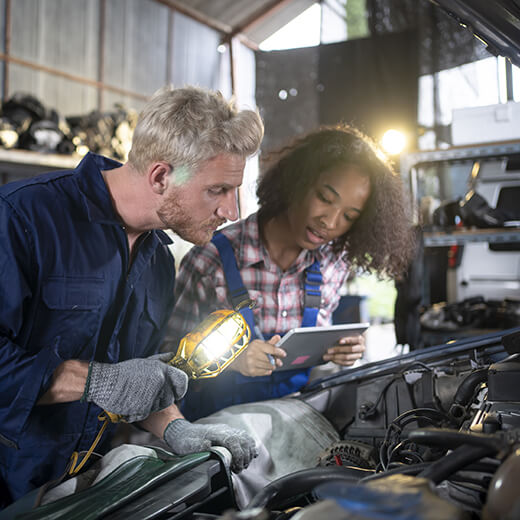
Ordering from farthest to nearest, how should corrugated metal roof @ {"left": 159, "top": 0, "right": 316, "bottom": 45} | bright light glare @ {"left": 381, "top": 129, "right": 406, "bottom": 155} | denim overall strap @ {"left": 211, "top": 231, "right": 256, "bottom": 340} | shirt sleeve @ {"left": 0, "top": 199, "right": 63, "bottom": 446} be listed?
corrugated metal roof @ {"left": 159, "top": 0, "right": 316, "bottom": 45}
bright light glare @ {"left": 381, "top": 129, "right": 406, "bottom": 155}
denim overall strap @ {"left": 211, "top": 231, "right": 256, "bottom": 340}
shirt sleeve @ {"left": 0, "top": 199, "right": 63, "bottom": 446}

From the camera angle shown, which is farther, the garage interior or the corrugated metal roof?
the corrugated metal roof

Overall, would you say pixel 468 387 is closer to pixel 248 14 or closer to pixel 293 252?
pixel 293 252

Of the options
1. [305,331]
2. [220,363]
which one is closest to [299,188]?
[305,331]

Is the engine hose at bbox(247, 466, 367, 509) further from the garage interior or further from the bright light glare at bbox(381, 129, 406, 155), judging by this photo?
the bright light glare at bbox(381, 129, 406, 155)

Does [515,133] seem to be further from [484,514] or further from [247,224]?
[484,514]

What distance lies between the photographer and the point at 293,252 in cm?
208

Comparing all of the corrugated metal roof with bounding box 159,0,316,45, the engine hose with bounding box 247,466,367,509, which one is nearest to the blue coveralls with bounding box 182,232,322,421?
the engine hose with bounding box 247,466,367,509

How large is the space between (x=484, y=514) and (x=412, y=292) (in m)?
2.24

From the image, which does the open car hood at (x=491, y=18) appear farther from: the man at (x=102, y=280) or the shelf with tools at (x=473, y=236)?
the shelf with tools at (x=473, y=236)

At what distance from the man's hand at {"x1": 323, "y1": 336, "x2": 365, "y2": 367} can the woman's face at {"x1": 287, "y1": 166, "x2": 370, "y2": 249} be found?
40 cm

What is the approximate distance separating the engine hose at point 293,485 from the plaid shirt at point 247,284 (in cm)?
110

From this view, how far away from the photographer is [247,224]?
2051 mm

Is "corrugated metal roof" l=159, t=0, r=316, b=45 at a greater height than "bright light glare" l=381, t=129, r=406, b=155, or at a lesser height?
greater

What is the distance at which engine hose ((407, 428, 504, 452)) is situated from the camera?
1.94 feet
